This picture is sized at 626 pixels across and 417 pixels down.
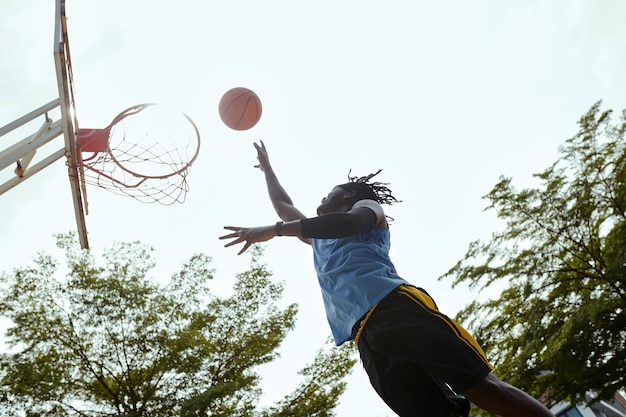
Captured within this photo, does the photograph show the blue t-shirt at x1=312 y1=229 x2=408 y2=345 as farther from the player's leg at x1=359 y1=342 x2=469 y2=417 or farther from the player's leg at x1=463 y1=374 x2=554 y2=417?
the player's leg at x1=463 y1=374 x2=554 y2=417

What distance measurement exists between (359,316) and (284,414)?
30.4 feet

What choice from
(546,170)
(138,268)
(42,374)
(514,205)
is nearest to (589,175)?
(546,170)

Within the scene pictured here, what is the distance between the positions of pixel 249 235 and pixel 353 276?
0.60m

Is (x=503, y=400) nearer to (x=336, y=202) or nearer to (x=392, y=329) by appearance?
(x=392, y=329)

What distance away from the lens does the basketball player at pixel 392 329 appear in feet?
6.93

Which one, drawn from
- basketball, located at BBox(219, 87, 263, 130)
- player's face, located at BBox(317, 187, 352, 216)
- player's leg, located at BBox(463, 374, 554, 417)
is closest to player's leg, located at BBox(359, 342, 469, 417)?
player's leg, located at BBox(463, 374, 554, 417)

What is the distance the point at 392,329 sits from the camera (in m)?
2.29

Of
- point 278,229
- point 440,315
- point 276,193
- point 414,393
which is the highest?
point 276,193

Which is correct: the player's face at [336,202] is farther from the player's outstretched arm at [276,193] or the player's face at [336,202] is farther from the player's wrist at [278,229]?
the player's wrist at [278,229]

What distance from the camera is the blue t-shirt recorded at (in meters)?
2.46

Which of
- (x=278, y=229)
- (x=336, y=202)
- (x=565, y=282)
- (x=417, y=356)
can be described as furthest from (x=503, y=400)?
(x=565, y=282)

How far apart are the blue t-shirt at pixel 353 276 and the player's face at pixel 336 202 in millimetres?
273

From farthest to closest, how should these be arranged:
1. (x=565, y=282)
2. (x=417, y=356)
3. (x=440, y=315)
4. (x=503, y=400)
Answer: (x=565, y=282) → (x=440, y=315) → (x=417, y=356) → (x=503, y=400)

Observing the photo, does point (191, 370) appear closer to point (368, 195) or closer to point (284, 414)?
point (284, 414)
